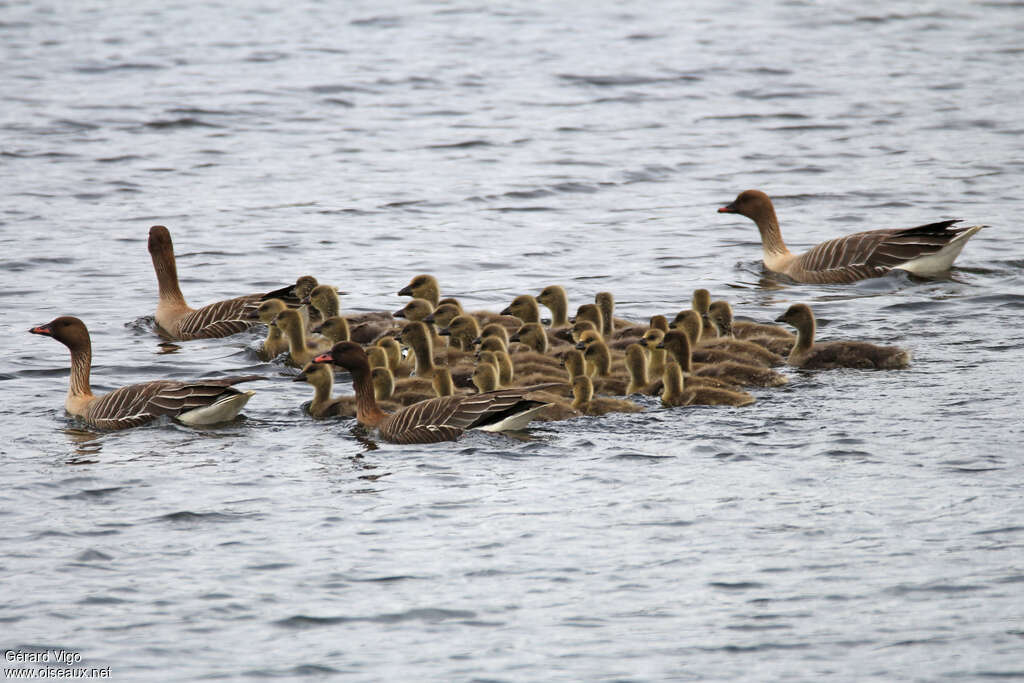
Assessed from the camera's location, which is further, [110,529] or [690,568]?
[110,529]

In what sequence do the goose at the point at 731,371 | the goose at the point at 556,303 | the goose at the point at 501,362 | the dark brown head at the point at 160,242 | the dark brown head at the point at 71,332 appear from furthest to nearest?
the dark brown head at the point at 160,242
the goose at the point at 556,303
the dark brown head at the point at 71,332
the goose at the point at 731,371
the goose at the point at 501,362

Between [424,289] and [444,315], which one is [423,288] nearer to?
[424,289]

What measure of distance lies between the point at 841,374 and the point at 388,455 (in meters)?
4.52

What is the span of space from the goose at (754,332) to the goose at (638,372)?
160cm

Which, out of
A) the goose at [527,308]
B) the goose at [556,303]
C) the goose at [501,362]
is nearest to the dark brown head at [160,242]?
the goose at [527,308]

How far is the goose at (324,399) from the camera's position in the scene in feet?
43.2

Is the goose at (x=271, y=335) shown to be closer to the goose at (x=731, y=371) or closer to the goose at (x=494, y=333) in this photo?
the goose at (x=494, y=333)

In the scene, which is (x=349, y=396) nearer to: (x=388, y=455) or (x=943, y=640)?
(x=388, y=455)

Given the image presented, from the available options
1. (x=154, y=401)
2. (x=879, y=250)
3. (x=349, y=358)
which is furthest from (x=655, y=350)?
(x=879, y=250)

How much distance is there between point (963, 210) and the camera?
71.1ft

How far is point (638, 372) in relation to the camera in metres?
13.4

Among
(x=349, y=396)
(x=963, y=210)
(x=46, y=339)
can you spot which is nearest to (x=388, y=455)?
(x=349, y=396)

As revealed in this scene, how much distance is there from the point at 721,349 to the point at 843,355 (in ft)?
3.78

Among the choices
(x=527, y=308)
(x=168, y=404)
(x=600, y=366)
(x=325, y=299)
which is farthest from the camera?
(x=325, y=299)
